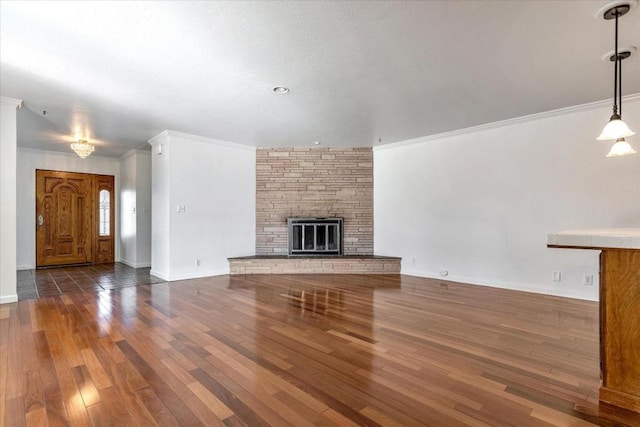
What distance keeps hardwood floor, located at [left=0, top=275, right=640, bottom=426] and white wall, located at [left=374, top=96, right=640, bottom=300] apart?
730mm

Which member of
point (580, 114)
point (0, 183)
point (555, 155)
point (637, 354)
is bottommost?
point (637, 354)

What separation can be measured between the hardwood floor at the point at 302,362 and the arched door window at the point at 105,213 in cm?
393

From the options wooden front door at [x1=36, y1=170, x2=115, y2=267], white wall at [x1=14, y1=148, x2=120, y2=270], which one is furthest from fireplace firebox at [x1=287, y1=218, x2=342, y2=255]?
white wall at [x1=14, y1=148, x2=120, y2=270]

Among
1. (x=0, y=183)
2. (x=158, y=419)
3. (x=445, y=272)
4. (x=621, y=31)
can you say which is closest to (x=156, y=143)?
(x=0, y=183)

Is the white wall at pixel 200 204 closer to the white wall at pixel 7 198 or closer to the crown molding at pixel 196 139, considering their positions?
the crown molding at pixel 196 139

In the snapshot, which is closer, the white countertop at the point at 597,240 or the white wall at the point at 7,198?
the white countertop at the point at 597,240

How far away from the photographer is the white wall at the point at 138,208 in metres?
6.86

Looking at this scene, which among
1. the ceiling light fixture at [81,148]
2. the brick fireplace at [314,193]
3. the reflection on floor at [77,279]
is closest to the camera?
the reflection on floor at [77,279]

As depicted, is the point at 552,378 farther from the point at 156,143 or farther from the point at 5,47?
the point at 156,143

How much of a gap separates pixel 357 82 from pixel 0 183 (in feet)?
14.5

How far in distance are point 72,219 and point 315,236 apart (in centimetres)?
555

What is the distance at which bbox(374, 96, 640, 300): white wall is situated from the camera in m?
3.89

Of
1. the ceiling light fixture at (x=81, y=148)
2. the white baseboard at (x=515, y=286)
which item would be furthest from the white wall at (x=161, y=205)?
the white baseboard at (x=515, y=286)

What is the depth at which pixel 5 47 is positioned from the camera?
8.52 ft
